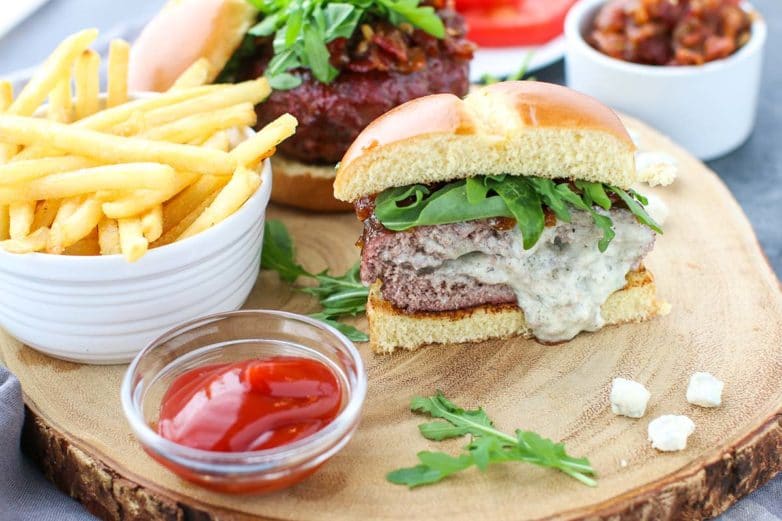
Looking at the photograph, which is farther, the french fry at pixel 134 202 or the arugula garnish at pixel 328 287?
the arugula garnish at pixel 328 287

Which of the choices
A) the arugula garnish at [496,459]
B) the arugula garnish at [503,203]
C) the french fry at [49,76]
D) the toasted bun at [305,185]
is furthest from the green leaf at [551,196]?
the french fry at [49,76]

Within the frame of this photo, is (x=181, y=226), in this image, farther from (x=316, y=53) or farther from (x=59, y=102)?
(x=316, y=53)

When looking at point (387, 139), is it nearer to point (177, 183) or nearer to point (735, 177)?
point (177, 183)

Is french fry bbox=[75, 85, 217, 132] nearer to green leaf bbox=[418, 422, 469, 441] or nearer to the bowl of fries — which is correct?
the bowl of fries

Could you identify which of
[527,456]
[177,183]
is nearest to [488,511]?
[527,456]

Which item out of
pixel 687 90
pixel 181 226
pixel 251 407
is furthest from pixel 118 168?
pixel 687 90

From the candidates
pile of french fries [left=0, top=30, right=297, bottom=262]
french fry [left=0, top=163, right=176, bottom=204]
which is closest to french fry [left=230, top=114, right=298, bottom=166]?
pile of french fries [left=0, top=30, right=297, bottom=262]

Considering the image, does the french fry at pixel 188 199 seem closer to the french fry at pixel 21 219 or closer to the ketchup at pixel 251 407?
the french fry at pixel 21 219
